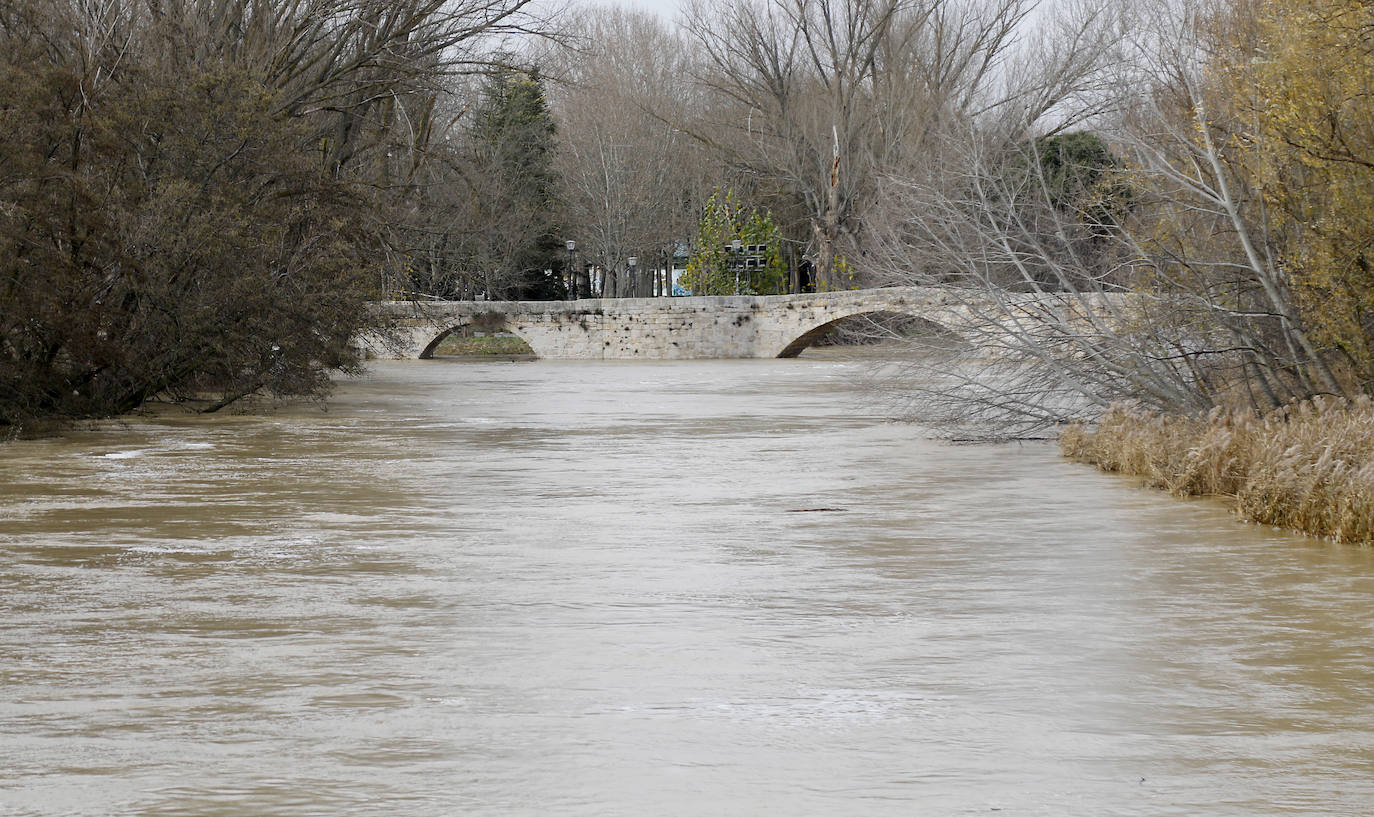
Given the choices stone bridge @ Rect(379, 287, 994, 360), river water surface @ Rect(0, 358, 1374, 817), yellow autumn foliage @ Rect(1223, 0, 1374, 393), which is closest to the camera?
river water surface @ Rect(0, 358, 1374, 817)

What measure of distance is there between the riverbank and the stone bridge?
3537cm

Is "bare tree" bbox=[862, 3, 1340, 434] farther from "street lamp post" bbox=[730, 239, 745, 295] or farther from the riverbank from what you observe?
"street lamp post" bbox=[730, 239, 745, 295]

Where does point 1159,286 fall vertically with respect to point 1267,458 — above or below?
above

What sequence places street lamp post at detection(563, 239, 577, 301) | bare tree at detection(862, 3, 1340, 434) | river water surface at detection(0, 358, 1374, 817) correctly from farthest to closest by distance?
1. street lamp post at detection(563, 239, 577, 301)
2. bare tree at detection(862, 3, 1340, 434)
3. river water surface at detection(0, 358, 1374, 817)

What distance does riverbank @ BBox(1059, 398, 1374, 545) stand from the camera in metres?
12.4

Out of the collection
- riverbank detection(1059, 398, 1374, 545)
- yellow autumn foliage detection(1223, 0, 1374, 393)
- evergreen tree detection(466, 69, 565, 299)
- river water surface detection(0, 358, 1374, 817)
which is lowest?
river water surface detection(0, 358, 1374, 817)

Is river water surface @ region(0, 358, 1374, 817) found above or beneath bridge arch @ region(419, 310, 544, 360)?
beneath

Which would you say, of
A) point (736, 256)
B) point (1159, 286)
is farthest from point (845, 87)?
point (1159, 286)

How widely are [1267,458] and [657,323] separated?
1620 inches

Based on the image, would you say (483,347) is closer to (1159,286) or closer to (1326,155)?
(1159,286)

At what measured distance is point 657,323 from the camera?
178 ft

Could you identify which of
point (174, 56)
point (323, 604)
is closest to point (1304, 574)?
point (323, 604)

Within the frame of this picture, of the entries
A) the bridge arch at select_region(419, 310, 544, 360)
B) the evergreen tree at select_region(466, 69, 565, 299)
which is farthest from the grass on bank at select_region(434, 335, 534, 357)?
the bridge arch at select_region(419, 310, 544, 360)

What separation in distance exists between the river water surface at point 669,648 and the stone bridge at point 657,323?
119 ft
